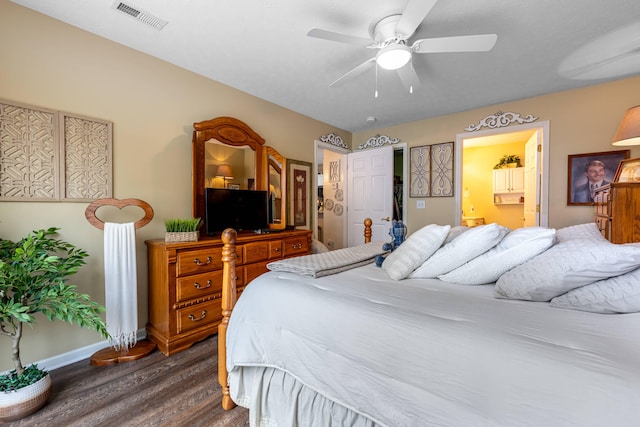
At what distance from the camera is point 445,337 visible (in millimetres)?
809

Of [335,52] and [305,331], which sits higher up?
[335,52]

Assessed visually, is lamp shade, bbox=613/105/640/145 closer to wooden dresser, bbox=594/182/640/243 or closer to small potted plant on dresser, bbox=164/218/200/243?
wooden dresser, bbox=594/182/640/243

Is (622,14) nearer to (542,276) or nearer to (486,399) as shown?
(542,276)

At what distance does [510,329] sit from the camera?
2.60 feet

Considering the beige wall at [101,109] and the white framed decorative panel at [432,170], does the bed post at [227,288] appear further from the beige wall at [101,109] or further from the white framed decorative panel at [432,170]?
the white framed decorative panel at [432,170]

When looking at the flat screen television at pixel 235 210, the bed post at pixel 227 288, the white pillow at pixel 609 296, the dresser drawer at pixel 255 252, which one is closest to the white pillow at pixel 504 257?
the white pillow at pixel 609 296

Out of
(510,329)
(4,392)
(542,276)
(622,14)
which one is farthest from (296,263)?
(622,14)

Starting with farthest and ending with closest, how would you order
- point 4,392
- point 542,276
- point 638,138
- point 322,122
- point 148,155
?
point 322,122 < point 148,155 < point 638,138 < point 4,392 < point 542,276

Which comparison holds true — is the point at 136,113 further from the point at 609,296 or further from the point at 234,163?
the point at 609,296

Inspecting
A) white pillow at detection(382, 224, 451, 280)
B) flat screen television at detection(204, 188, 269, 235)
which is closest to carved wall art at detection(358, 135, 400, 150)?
flat screen television at detection(204, 188, 269, 235)

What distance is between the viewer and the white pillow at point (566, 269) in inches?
35.2

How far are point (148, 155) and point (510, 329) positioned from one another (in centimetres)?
280

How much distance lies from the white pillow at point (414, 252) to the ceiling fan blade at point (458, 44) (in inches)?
49.5

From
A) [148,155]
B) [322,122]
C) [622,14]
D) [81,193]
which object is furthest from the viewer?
[322,122]
